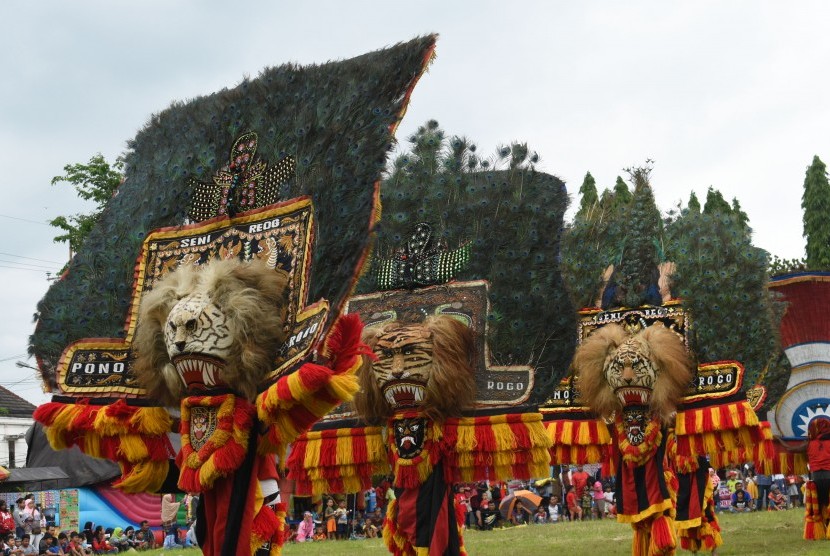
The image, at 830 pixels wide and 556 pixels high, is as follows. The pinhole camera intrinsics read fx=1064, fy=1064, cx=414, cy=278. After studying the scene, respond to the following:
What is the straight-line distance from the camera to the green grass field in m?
11.6

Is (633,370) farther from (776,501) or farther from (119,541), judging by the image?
(776,501)

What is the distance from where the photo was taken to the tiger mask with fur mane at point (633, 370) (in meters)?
9.02

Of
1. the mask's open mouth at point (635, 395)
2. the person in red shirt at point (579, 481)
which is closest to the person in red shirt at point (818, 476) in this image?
the mask's open mouth at point (635, 395)

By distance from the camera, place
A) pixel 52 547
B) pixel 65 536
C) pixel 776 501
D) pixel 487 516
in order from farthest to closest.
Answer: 1. pixel 776 501
2. pixel 487 516
3. pixel 65 536
4. pixel 52 547

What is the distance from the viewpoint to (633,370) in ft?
29.5

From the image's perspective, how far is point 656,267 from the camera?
10180 millimetres

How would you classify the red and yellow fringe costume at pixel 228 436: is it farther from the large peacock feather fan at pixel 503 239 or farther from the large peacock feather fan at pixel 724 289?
the large peacock feather fan at pixel 724 289

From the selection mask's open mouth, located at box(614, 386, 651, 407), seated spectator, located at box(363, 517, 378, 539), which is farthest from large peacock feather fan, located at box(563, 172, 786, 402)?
seated spectator, located at box(363, 517, 378, 539)

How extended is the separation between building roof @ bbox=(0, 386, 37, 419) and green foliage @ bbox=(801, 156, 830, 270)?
25436mm

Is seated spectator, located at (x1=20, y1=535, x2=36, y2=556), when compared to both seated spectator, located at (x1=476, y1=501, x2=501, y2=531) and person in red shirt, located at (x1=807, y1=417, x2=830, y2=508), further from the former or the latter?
person in red shirt, located at (x1=807, y1=417, x2=830, y2=508)

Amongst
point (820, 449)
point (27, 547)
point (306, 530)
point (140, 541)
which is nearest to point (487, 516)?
point (306, 530)

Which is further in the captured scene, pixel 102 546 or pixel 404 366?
pixel 102 546

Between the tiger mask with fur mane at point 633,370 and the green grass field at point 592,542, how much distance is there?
8.10 ft

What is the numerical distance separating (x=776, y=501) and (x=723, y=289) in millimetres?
13070
